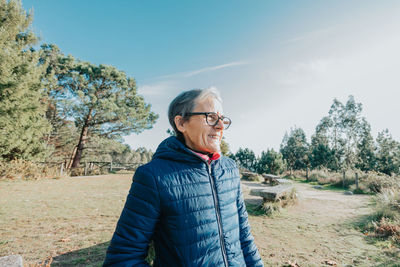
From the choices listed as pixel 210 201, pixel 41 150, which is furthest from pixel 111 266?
pixel 41 150

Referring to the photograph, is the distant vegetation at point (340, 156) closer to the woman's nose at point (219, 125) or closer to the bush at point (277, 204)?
the bush at point (277, 204)

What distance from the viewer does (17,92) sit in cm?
980

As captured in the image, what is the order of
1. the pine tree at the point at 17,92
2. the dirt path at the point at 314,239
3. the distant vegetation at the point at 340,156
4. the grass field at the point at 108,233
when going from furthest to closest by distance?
the distant vegetation at the point at 340,156, the pine tree at the point at 17,92, the dirt path at the point at 314,239, the grass field at the point at 108,233

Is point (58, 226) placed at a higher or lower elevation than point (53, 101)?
lower

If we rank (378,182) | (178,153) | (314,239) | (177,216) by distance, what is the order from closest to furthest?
1. (177,216)
2. (178,153)
3. (314,239)
4. (378,182)

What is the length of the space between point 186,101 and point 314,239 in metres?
4.85

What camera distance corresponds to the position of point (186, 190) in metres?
1.26

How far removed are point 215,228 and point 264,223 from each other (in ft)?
15.6

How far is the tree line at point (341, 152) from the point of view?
76.9 ft

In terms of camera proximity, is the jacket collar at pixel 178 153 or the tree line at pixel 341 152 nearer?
the jacket collar at pixel 178 153

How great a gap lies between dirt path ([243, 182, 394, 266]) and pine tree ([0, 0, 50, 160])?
42.3 ft

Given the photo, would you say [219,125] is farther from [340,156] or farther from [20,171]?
[340,156]

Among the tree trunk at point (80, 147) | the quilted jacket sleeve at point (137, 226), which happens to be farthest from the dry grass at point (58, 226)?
the tree trunk at point (80, 147)

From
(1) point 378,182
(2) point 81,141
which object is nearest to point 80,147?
(2) point 81,141
